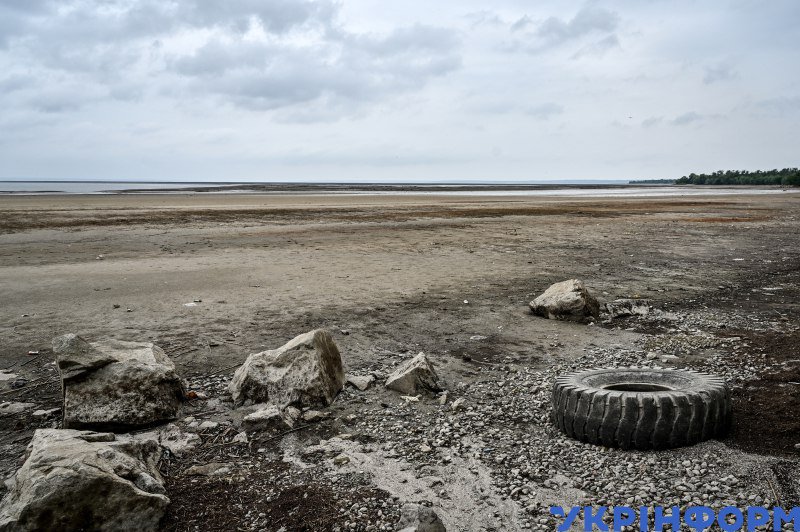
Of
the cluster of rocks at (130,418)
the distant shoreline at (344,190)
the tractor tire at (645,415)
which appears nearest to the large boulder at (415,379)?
the cluster of rocks at (130,418)

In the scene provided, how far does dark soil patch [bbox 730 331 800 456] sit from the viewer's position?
4.74 metres

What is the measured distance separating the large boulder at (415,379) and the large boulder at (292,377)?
1.98 feet

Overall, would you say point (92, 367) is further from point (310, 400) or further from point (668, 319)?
point (668, 319)

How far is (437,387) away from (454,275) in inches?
275

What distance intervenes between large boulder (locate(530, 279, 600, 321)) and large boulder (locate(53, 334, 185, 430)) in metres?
5.71

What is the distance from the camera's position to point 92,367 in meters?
5.48

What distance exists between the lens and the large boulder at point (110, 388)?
5301mm

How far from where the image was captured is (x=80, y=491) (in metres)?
3.68

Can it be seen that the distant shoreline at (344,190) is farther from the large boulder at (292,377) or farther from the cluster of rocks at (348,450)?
the cluster of rocks at (348,450)

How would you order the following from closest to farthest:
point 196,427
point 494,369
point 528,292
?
point 196,427
point 494,369
point 528,292

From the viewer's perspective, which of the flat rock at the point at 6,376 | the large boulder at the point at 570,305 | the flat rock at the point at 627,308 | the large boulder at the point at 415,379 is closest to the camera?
the large boulder at the point at 415,379

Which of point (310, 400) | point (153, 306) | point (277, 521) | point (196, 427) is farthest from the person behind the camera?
point (153, 306)

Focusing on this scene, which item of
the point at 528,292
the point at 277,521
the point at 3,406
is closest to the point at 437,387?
the point at 277,521

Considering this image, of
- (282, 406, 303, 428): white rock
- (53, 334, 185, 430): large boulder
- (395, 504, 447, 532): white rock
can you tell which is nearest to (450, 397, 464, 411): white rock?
(282, 406, 303, 428): white rock
